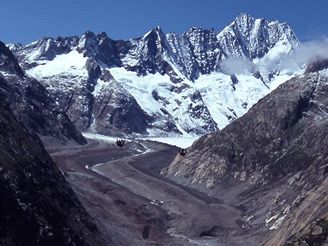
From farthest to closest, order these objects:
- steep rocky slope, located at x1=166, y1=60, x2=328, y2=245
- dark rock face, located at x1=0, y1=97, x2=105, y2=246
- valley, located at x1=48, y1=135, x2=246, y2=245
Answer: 1. steep rocky slope, located at x1=166, y1=60, x2=328, y2=245
2. valley, located at x1=48, y1=135, x2=246, y2=245
3. dark rock face, located at x1=0, y1=97, x2=105, y2=246

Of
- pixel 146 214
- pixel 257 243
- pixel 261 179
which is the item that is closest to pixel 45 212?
pixel 257 243

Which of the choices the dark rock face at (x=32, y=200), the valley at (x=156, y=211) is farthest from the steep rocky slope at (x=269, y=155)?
the dark rock face at (x=32, y=200)

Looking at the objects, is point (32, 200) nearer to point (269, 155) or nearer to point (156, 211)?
point (156, 211)

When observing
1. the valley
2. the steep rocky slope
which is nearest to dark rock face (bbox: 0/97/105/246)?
the valley

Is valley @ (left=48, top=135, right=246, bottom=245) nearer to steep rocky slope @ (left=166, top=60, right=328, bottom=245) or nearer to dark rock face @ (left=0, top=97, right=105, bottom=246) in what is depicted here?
steep rocky slope @ (left=166, top=60, right=328, bottom=245)

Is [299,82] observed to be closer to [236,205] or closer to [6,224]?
[236,205]

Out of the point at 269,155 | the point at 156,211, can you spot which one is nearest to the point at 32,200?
the point at 156,211

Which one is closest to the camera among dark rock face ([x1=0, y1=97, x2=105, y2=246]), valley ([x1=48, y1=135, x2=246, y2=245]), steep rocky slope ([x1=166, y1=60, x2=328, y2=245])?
dark rock face ([x1=0, y1=97, x2=105, y2=246])

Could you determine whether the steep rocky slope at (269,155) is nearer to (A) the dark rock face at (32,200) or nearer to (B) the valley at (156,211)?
(B) the valley at (156,211)
